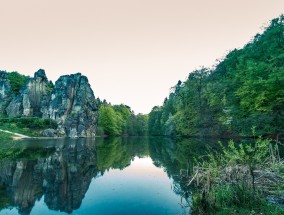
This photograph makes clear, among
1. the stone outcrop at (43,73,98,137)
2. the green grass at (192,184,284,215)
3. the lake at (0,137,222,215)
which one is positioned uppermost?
the stone outcrop at (43,73,98,137)

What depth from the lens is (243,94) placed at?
3238 centimetres

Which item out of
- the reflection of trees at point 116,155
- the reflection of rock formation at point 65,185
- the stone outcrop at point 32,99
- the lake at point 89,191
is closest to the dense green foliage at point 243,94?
the lake at point 89,191

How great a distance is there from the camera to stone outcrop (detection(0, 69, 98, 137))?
85.6 m

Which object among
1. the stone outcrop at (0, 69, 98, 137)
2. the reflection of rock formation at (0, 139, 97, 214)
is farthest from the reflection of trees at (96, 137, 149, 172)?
the stone outcrop at (0, 69, 98, 137)

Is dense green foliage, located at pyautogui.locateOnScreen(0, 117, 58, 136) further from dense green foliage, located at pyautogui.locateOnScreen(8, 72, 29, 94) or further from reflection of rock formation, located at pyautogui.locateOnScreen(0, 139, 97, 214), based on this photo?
reflection of rock formation, located at pyautogui.locateOnScreen(0, 139, 97, 214)

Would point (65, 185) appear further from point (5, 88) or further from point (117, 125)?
point (5, 88)

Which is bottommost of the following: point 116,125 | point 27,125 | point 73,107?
point 27,125

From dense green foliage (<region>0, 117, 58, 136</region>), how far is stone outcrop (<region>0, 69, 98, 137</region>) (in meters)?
6.00

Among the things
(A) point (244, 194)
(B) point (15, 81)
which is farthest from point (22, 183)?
(B) point (15, 81)

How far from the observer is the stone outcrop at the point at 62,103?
281 ft

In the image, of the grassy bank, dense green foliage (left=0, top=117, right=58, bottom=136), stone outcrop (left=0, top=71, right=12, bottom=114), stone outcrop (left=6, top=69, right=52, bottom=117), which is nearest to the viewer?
the grassy bank

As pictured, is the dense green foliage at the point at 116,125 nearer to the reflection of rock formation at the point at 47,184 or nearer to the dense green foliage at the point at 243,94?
the dense green foliage at the point at 243,94

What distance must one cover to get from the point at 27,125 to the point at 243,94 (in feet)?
223

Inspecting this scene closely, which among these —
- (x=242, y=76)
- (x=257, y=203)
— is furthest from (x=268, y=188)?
(x=242, y=76)
